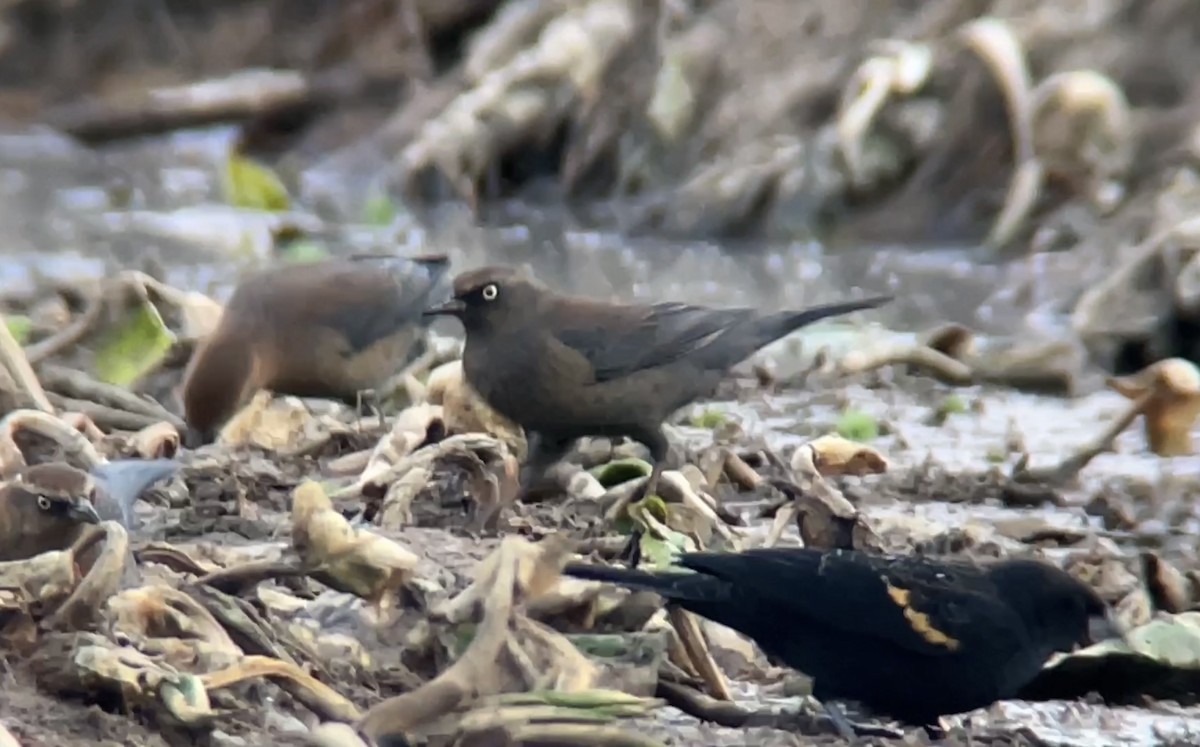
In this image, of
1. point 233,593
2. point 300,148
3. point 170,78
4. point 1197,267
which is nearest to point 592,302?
point 233,593

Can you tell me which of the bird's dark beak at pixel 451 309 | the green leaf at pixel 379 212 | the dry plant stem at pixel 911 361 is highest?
the green leaf at pixel 379 212

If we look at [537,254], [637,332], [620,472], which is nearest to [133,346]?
[637,332]

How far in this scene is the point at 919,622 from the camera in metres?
3.77

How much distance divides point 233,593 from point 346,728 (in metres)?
0.80

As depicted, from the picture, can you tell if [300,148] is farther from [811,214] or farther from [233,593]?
[233,593]

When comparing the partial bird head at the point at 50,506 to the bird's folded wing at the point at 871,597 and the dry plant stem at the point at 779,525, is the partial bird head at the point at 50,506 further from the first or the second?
the dry plant stem at the point at 779,525

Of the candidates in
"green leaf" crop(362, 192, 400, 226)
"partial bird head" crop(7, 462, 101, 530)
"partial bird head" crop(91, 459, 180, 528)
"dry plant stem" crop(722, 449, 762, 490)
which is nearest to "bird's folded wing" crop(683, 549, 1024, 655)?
"partial bird head" crop(7, 462, 101, 530)

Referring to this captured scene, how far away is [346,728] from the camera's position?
3.18 m

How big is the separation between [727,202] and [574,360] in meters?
8.92

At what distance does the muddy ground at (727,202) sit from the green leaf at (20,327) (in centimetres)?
14

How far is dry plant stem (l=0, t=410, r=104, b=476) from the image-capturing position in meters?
4.82

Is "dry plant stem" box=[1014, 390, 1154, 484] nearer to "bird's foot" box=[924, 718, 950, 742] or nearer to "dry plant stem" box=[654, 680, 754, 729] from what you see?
"bird's foot" box=[924, 718, 950, 742]

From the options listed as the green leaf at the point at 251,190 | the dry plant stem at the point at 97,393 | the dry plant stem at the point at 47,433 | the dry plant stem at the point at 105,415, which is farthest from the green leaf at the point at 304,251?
the dry plant stem at the point at 47,433

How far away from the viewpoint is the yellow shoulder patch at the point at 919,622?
12.3 ft
